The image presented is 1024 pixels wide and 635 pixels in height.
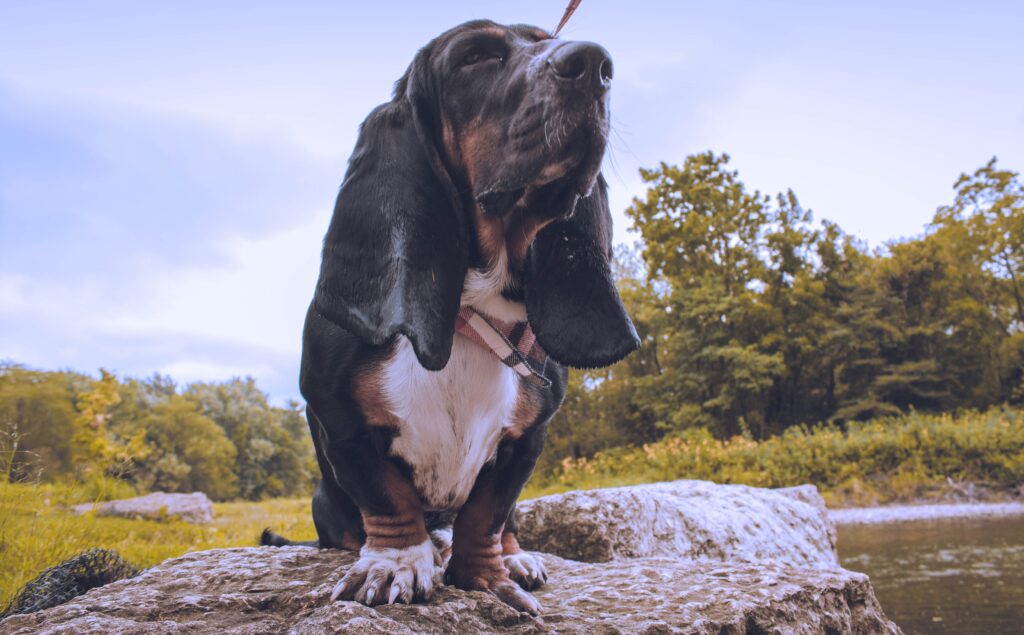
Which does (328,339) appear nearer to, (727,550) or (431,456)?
(431,456)

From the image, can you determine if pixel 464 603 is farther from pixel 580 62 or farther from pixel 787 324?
pixel 787 324

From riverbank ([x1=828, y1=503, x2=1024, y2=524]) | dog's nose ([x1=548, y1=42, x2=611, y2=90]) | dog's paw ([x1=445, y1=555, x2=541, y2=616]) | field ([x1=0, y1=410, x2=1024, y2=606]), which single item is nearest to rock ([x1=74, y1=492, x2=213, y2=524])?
field ([x1=0, y1=410, x2=1024, y2=606])

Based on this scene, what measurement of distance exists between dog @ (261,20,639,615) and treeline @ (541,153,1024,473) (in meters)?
20.1

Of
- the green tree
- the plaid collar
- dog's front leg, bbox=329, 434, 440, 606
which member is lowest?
dog's front leg, bbox=329, 434, 440, 606

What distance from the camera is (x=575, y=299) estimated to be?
197cm

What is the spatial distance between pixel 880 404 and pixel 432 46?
22.3 m

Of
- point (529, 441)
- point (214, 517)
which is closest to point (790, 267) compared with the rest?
point (214, 517)

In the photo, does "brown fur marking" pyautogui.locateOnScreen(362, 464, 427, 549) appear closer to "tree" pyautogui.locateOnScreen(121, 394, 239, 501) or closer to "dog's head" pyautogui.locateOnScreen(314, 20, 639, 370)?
"dog's head" pyautogui.locateOnScreen(314, 20, 639, 370)

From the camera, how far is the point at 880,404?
20.8 metres

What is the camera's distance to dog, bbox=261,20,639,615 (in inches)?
68.1

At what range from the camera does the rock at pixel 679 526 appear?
3.77 meters

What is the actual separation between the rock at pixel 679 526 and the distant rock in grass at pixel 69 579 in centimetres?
204

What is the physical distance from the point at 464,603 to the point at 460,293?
854mm

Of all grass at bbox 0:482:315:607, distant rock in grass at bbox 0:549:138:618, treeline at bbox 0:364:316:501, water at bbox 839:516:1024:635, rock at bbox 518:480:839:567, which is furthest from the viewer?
treeline at bbox 0:364:316:501
